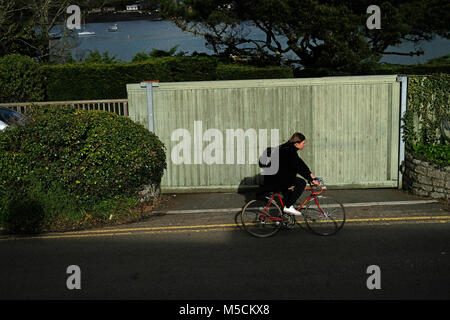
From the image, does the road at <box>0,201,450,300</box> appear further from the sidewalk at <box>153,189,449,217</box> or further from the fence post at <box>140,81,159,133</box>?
the fence post at <box>140,81,159,133</box>

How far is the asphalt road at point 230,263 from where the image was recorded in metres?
6.66

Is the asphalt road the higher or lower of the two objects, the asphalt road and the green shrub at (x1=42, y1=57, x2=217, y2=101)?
the lower

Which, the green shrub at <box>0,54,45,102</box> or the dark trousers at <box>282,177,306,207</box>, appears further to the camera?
the green shrub at <box>0,54,45,102</box>

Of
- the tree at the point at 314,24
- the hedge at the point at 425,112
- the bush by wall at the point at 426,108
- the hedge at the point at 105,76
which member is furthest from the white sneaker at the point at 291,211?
the tree at the point at 314,24

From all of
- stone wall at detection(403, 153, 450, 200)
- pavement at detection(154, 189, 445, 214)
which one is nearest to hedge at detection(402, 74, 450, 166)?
stone wall at detection(403, 153, 450, 200)

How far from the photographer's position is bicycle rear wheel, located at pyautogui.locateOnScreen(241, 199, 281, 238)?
8.83m

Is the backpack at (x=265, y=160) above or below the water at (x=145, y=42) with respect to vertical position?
below

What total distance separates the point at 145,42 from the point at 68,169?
23.6m

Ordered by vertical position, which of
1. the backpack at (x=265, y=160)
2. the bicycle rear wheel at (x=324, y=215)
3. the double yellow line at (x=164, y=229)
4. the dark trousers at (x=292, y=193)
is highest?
the backpack at (x=265, y=160)

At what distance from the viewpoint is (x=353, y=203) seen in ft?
35.6

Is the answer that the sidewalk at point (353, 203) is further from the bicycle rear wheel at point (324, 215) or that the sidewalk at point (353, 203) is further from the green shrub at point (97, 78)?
the green shrub at point (97, 78)

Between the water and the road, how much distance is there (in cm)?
1840

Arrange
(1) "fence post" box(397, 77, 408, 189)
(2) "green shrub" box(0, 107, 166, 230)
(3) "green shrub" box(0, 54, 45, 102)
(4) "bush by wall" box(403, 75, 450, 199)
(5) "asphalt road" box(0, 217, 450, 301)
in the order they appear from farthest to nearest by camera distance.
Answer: (3) "green shrub" box(0, 54, 45, 102)
(1) "fence post" box(397, 77, 408, 189)
(4) "bush by wall" box(403, 75, 450, 199)
(2) "green shrub" box(0, 107, 166, 230)
(5) "asphalt road" box(0, 217, 450, 301)

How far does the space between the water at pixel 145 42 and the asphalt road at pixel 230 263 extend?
730 inches
